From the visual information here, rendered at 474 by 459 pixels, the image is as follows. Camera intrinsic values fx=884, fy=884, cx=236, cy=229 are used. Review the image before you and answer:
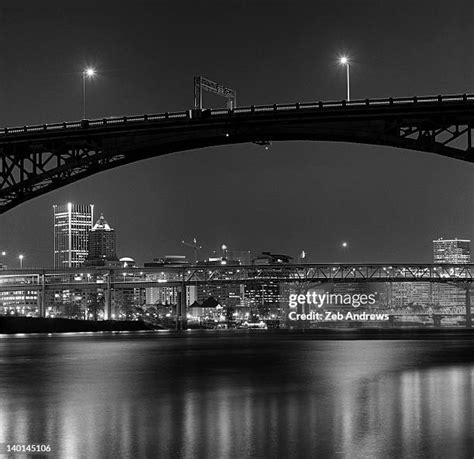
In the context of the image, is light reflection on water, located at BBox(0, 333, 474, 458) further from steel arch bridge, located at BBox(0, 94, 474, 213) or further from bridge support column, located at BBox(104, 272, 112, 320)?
bridge support column, located at BBox(104, 272, 112, 320)

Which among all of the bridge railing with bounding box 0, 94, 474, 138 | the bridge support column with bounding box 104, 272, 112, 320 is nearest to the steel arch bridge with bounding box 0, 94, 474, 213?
the bridge railing with bounding box 0, 94, 474, 138

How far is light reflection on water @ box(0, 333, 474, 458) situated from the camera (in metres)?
16.0

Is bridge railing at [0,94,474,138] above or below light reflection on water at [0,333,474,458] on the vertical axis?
above

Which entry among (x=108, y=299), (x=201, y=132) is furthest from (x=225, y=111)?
(x=108, y=299)

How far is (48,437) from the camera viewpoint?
1700 cm

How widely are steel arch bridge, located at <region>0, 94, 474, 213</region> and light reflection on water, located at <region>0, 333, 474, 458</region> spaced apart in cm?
2548

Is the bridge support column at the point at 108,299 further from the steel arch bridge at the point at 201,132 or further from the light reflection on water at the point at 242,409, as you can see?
the light reflection on water at the point at 242,409

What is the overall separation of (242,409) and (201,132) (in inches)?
1852

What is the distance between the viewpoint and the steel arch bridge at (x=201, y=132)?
2251 inches

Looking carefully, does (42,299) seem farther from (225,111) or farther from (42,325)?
(225,111)

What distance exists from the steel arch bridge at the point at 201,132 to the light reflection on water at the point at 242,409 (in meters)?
25.5

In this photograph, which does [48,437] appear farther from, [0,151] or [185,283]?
[185,283]

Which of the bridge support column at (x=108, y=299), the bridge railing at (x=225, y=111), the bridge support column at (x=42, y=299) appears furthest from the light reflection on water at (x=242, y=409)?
the bridge support column at (x=42, y=299)

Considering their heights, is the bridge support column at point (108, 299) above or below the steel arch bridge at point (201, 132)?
below
